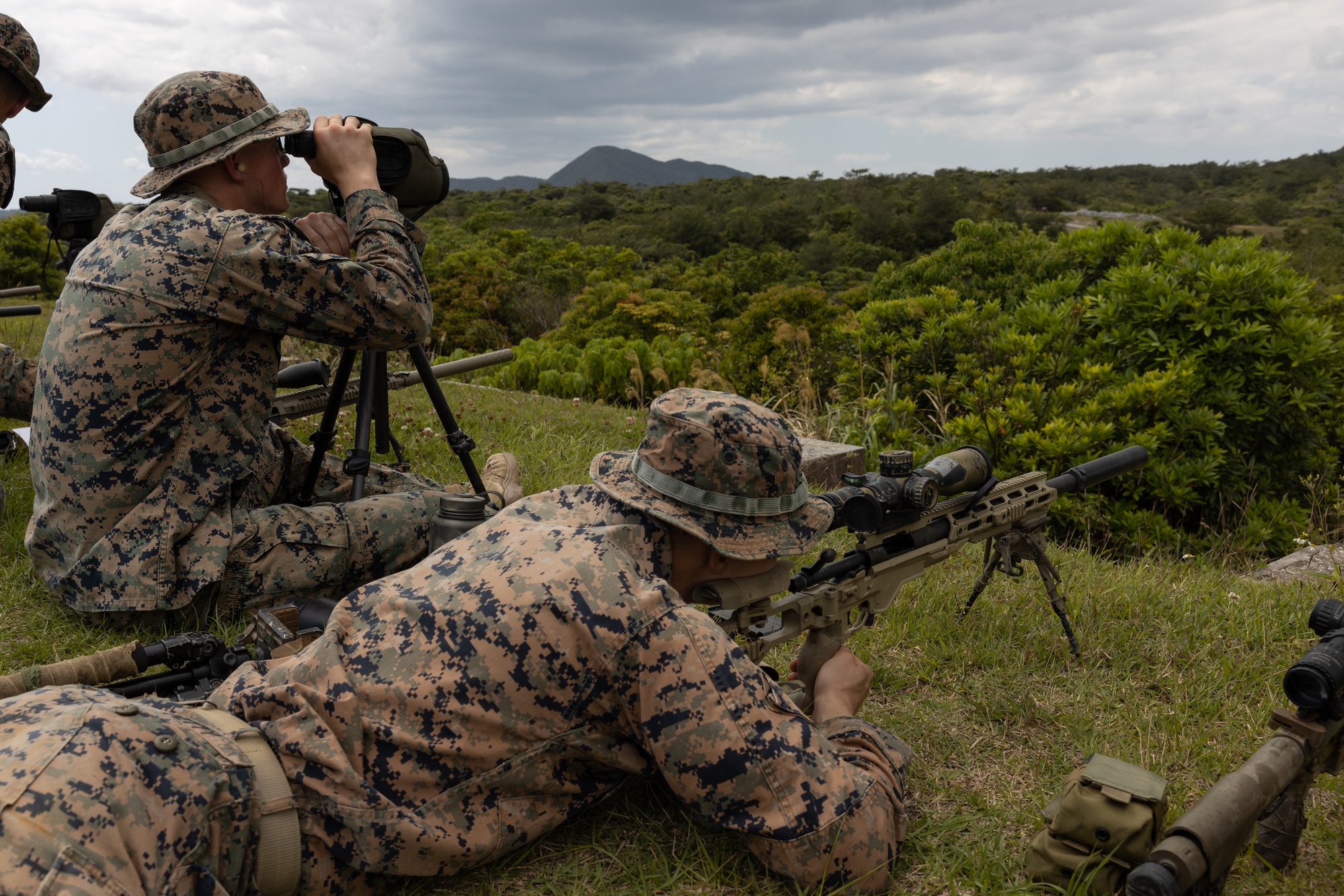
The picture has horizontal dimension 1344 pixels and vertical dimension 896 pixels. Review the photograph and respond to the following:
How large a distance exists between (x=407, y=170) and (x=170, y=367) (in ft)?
4.08

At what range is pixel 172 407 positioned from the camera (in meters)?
3.44

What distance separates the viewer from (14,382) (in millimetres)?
4711

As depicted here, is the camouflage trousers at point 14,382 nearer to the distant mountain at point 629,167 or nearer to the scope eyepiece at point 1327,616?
the scope eyepiece at point 1327,616

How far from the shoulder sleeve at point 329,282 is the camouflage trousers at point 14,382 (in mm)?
2103

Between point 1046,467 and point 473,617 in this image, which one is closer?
point 473,617

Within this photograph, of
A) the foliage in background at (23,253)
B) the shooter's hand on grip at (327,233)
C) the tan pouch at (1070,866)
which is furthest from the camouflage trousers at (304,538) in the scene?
the foliage in background at (23,253)

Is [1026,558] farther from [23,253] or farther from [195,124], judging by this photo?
[23,253]

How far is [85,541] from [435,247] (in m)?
25.1

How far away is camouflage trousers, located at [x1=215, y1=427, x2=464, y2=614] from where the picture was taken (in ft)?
12.1

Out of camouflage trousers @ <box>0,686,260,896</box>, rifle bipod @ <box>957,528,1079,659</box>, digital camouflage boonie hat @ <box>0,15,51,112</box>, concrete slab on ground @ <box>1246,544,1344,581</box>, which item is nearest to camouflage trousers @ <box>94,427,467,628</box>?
camouflage trousers @ <box>0,686,260,896</box>

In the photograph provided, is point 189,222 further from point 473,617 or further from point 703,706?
point 703,706

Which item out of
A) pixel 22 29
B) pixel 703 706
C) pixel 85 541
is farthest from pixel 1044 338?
pixel 22 29

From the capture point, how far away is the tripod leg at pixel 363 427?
4.09 meters

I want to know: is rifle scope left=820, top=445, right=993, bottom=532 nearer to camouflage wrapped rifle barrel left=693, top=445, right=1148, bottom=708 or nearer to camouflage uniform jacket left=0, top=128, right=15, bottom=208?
camouflage wrapped rifle barrel left=693, top=445, right=1148, bottom=708
